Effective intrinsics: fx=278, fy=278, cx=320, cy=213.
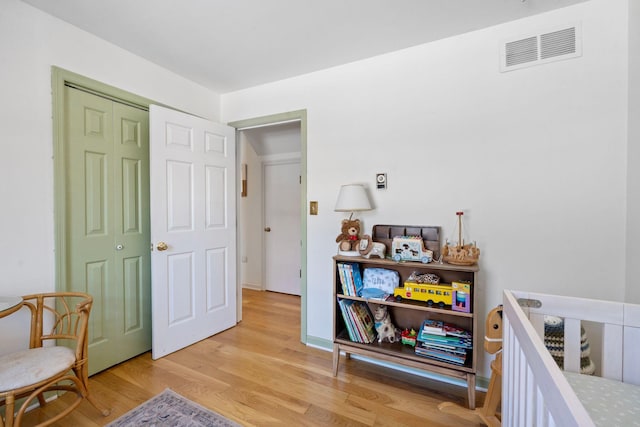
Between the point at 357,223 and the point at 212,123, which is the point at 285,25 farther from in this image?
the point at 357,223

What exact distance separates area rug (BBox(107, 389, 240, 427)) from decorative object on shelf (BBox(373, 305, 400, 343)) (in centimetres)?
104

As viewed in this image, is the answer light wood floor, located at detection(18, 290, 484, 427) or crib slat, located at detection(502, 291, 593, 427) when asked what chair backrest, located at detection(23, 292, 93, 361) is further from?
crib slat, located at detection(502, 291, 593, 427)

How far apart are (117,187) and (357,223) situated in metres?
1.81

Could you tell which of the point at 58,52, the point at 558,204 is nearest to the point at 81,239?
the point at 58,52

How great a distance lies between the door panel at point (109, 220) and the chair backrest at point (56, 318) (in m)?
0.14

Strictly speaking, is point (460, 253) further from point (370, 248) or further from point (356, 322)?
point (356, 322)

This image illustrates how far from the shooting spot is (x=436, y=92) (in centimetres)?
193

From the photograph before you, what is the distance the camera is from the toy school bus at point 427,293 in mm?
1725

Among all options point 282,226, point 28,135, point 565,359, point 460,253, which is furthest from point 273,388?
point 282,226

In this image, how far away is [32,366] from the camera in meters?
1.31

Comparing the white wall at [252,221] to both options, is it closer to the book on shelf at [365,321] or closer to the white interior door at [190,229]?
the white interior door at [190,229]

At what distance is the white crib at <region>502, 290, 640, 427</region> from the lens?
0.71 metres

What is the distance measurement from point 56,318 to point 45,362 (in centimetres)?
47

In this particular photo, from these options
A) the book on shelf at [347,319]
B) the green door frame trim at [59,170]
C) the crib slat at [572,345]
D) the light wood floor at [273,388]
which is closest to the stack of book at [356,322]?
the book on shelf at [347,319]
